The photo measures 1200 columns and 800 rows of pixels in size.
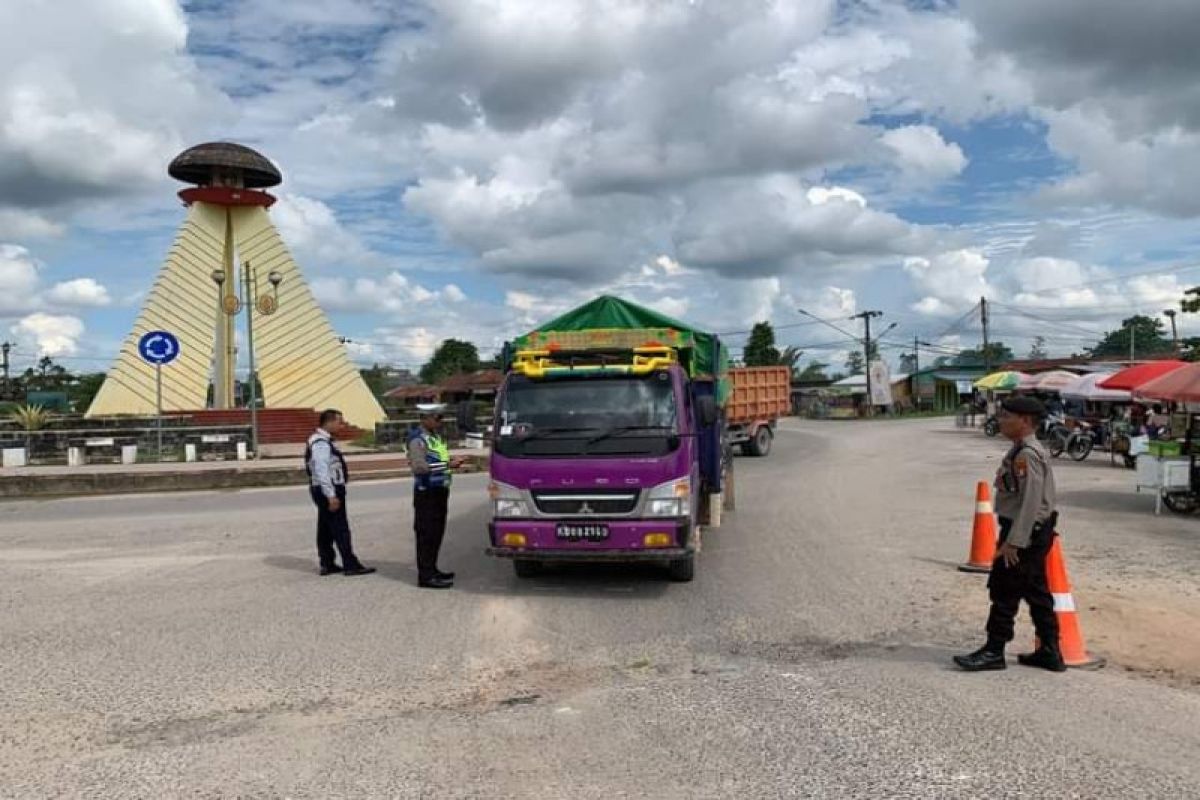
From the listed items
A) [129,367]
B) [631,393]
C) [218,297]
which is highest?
[218,297]

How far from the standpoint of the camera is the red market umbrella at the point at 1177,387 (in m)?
12.8

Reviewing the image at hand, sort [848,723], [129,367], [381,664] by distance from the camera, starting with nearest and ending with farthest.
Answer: [848,723] < [381,664] < [129,367]

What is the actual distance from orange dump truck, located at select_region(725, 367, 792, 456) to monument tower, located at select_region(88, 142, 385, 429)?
1844 centimetres

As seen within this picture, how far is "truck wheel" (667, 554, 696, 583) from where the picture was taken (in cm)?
852

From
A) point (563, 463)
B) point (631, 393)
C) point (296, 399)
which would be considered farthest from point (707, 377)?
point (296, 399)

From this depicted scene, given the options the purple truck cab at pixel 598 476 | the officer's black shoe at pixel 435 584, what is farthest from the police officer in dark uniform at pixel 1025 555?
the officer's black shoe at pixel 435 584

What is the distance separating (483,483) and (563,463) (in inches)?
424

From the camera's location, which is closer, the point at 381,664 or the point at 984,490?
the point at 381,664

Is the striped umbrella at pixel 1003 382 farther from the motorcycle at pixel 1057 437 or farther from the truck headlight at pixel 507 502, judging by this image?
the truck headlight at pixel 507 502

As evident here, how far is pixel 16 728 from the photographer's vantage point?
16.1 feet

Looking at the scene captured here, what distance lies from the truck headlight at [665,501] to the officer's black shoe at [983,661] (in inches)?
108

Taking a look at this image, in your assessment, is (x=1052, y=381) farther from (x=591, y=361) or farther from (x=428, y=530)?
(x=428, y=530)

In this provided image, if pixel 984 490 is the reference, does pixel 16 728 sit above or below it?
below

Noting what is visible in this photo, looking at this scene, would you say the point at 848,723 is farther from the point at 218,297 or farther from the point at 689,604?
the point at 218,297
